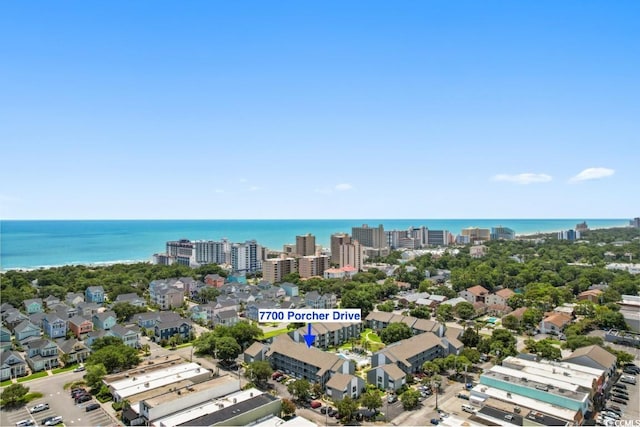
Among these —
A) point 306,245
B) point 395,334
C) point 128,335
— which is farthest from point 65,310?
point 306,245

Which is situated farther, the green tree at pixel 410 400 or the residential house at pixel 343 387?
the residential house at pixel 343 387

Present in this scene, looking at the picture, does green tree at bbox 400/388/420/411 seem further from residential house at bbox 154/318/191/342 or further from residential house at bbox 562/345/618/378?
residential house at bbox 154/318/191/342

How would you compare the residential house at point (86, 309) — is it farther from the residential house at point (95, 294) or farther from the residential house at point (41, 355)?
the residential house at point (41, 355)

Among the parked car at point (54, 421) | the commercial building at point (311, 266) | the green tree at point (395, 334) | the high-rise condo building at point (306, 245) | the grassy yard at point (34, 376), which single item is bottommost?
the grassy yard at point (34, 376)

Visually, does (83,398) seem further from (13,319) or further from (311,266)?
(311,266)

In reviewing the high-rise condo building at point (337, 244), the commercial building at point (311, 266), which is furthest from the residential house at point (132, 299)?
the high-rise condo building at point (337, 244)

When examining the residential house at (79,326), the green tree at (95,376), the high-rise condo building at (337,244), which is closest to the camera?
the green tree at (95,376)
